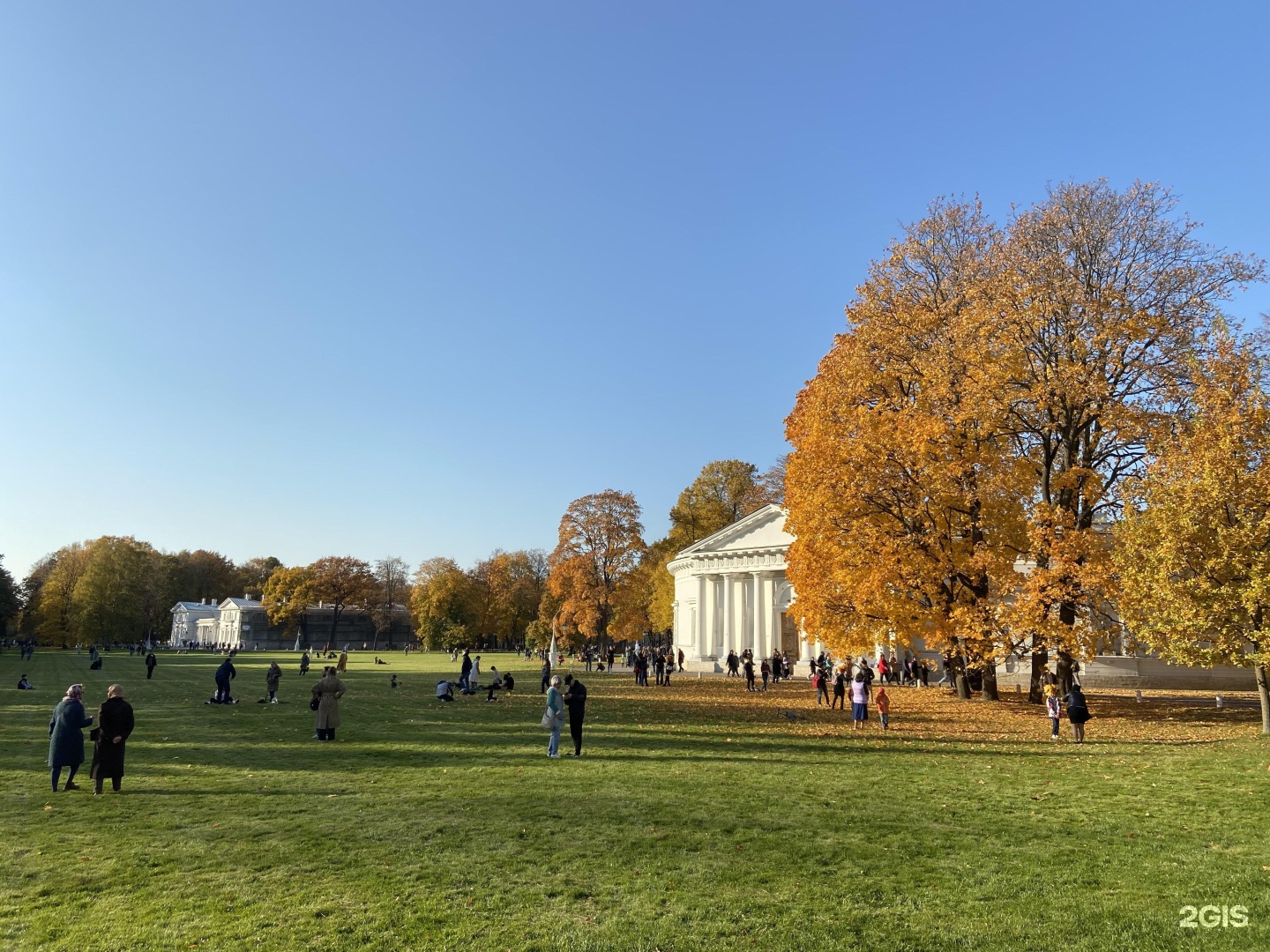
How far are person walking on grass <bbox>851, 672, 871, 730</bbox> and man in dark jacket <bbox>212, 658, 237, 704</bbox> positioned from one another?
1822cm

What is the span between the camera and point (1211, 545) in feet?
63.7

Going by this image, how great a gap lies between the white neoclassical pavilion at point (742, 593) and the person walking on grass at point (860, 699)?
30327mm

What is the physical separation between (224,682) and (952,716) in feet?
72.3

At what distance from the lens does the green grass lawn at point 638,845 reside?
660 centimetres

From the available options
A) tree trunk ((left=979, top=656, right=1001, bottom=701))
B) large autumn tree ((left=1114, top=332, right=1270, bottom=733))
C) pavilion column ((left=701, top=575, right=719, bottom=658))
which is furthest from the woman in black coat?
pavilion column ((left=701, top=575, right=719, bottom=658))

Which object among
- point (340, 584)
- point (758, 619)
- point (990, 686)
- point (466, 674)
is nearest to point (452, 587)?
point (340, 584)

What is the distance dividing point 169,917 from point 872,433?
22311 millimetres

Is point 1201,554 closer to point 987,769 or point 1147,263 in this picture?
point 987,769

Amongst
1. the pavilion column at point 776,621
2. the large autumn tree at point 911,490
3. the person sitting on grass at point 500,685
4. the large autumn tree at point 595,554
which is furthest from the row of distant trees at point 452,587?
the large autumn tree at point 911,490

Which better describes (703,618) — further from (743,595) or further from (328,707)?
(328,707)

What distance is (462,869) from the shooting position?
8125 millimetres

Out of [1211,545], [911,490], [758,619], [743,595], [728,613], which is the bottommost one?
[758,619]

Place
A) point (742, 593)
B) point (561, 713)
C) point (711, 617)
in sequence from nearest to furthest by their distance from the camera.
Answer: point (561, 713), point (742, 593), point (711, 617)

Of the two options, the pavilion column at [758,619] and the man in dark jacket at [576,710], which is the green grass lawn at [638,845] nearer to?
the man in dark jacket at [576,710]
